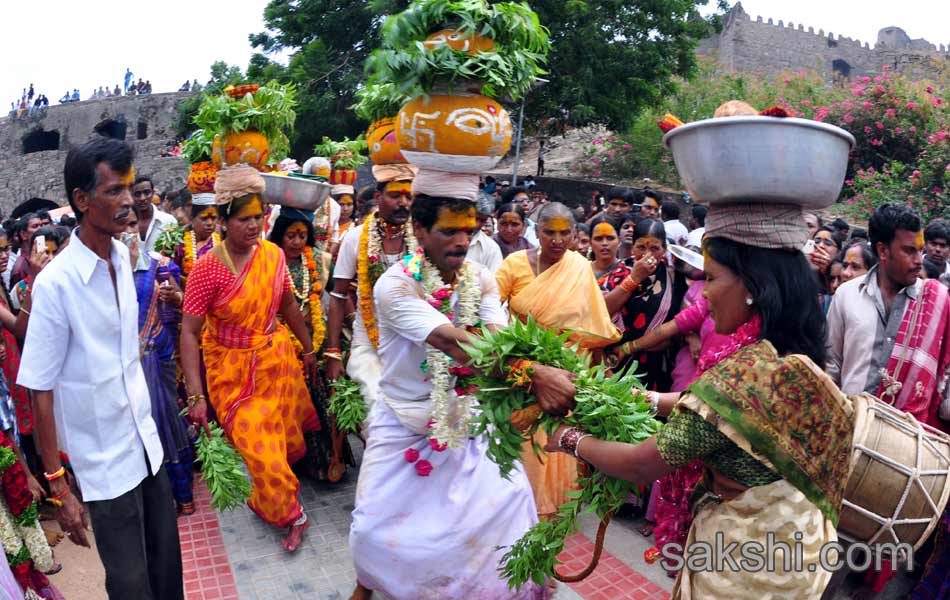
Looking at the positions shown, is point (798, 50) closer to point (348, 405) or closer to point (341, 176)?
point (341, 176)

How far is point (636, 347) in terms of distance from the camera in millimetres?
5445

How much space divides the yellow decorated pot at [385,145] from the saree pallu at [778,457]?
3.85m

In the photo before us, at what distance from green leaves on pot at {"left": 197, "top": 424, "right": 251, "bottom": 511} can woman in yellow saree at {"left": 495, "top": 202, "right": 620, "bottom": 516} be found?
188 centimetres

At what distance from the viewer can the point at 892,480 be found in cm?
261

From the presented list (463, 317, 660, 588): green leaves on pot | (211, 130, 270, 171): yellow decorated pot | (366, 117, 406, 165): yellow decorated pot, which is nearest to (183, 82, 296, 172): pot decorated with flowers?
(211, 130, 270, 171): yellow decorated pot

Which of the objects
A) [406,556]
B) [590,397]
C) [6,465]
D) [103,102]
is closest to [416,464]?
[406,556]

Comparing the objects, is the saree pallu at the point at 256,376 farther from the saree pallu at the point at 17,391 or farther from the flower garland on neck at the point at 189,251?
the saree pallu at the point at 17,391

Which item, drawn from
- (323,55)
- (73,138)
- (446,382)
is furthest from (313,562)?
(73,138)

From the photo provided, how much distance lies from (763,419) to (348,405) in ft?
11.4

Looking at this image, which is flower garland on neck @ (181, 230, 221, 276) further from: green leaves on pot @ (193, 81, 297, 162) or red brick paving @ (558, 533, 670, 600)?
red brick paving @ (558, 533, 670, 600)

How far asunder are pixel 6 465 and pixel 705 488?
10.1 ft

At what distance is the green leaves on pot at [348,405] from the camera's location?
509 centimetres

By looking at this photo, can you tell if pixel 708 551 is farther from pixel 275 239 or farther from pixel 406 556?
pixel 275 239

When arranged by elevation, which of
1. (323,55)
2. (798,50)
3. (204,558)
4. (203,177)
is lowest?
(204,558)
